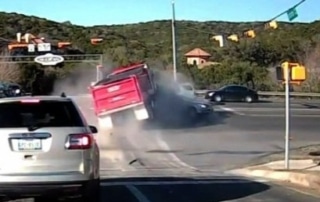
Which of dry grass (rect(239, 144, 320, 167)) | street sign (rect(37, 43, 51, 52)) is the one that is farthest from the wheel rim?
dry grass (rect(239, 144, 320, 167))

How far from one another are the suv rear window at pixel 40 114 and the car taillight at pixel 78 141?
8.3 inches

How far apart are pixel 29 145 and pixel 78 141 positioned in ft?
2.18

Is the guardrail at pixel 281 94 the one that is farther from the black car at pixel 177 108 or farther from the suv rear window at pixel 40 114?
the suv rear window at pixel 40 114

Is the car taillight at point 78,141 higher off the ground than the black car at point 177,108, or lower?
higher

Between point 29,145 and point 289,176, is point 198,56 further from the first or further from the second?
→ point 29,145

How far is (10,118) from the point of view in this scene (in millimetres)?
A: 11680

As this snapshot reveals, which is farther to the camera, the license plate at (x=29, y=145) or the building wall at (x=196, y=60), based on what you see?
the building wall at (x=196, y=60)

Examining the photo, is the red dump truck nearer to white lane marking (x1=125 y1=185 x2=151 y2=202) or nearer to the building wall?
white lane marking (x1=125 y1=185 x2=151 y2=202)

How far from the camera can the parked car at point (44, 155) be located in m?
11.4

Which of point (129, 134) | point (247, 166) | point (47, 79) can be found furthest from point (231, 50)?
point (247, 166)

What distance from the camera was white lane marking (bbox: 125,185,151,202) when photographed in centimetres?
1413

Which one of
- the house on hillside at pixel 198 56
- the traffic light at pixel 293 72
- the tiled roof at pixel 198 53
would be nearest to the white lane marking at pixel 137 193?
the traffic light at pixel 293 72

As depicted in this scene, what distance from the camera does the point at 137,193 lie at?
15.2 metres

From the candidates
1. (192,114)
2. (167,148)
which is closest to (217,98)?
(192,114)
